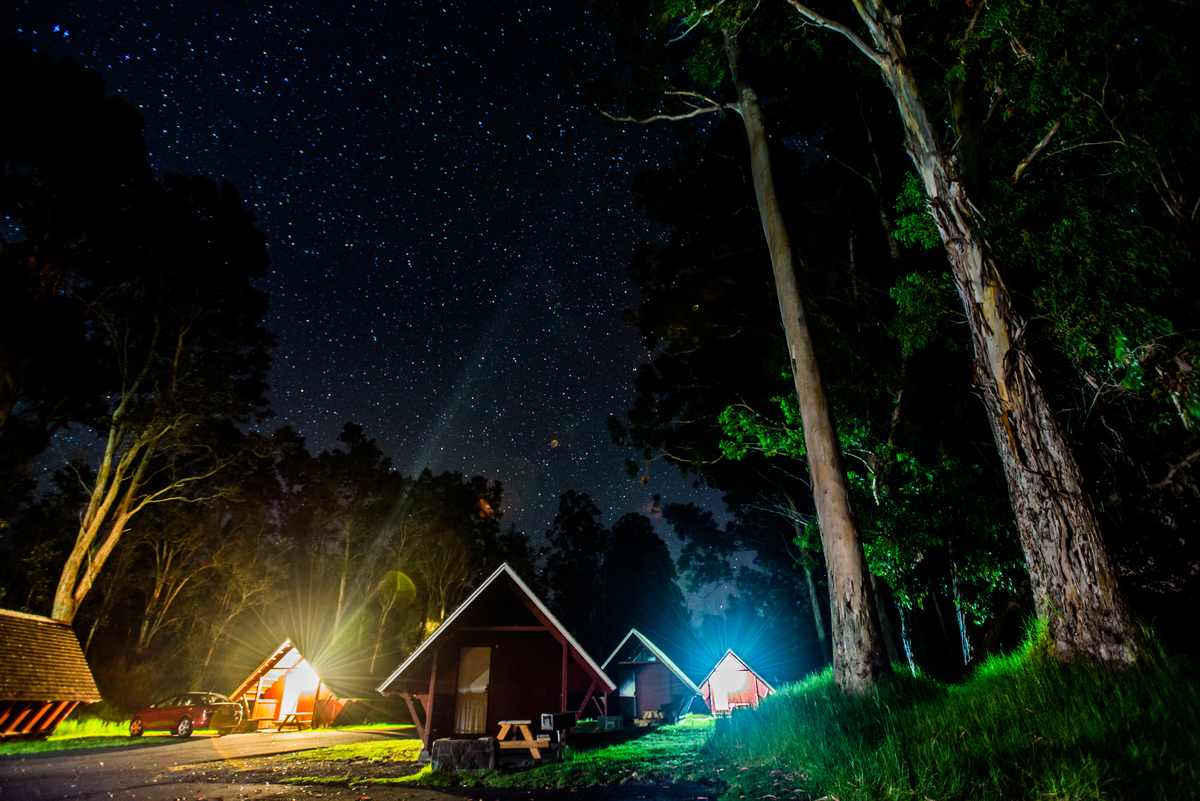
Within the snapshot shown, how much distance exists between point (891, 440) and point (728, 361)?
6327 mm

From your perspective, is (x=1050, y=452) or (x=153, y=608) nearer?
(x=1050, y=452)

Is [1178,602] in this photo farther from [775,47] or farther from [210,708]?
[210,708]

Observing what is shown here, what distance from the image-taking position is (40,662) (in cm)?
1753

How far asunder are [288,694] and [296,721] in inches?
65.6

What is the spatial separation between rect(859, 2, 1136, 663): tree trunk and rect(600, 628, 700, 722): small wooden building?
28.0 metres

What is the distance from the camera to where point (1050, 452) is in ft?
20.1

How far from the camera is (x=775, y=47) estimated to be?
42.2ft

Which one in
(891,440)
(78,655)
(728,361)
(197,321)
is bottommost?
(78,655)

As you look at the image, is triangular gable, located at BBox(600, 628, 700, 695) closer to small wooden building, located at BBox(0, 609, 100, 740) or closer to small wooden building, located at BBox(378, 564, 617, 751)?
small wooden building, located at BBox(378, 564, 617, 751)

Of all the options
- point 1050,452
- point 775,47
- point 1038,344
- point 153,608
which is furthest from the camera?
point 153,608

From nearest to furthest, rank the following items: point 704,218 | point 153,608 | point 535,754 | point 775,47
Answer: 1. point 535,754
2. point 775,47
3. point 704,218
4. point 153,608

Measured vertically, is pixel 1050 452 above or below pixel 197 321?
below

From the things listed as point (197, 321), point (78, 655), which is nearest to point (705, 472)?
point (197, 321)

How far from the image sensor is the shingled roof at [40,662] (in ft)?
53.7
